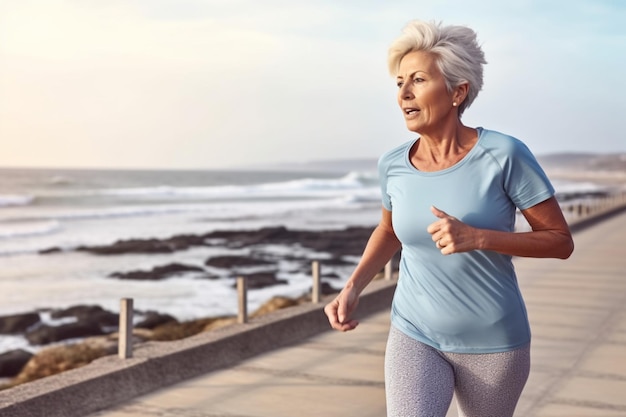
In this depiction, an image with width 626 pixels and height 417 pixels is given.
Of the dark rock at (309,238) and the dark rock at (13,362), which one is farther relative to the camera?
the dark rock at (309,238)

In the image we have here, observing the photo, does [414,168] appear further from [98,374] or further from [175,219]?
[175,219]

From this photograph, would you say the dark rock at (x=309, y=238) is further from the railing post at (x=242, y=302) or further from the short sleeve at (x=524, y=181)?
the short sleeve at (x=524, y=181)

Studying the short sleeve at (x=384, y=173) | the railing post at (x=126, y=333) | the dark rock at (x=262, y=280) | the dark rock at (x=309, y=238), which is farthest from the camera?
the dark rock at (x=309, y=238)

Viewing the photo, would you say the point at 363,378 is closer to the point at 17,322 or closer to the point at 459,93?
the point at 459,93

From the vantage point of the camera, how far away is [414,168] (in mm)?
2787

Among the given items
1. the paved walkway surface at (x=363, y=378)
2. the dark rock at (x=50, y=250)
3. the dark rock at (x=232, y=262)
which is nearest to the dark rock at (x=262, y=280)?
the dark rock at (x=232, y=262)

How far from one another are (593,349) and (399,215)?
5.98 meters

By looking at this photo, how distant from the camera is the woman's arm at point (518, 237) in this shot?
2.49 meters

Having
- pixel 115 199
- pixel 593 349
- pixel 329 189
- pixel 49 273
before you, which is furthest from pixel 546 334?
pixel 329 189

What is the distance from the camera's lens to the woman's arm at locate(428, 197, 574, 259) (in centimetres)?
249

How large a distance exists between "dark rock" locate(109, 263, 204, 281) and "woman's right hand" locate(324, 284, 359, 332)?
20043mm

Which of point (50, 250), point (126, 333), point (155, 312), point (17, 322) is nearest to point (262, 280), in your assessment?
point (155, 312)

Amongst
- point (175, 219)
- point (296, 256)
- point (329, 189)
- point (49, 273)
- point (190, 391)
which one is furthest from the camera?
point (329, 189)

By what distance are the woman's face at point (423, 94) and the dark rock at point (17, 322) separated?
13.4m
